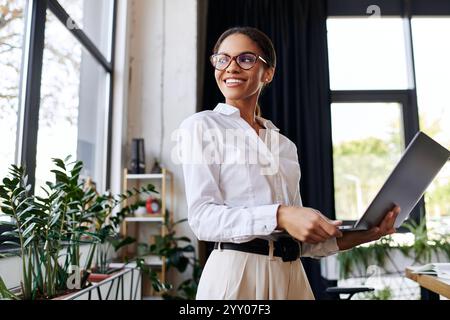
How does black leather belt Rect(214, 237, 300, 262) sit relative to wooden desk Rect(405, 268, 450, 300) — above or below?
above

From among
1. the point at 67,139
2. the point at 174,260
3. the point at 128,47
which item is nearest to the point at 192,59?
the point at 128,47

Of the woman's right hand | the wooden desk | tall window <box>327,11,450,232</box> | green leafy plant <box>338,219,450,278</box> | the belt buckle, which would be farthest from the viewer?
green leafy plant <box>338,219,450,278</box>

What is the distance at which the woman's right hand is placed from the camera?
500 millimetres

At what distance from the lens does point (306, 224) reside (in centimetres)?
50

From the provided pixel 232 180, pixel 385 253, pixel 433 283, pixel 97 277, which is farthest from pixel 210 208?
pixel 385 253

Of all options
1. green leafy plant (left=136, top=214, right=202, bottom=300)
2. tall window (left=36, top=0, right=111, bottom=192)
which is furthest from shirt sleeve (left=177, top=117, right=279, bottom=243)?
green leafy plant (left=136, top=214, right=202, bottom=300)

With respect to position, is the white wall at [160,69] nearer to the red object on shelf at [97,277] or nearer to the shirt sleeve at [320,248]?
the red object on shelf at [97,277]

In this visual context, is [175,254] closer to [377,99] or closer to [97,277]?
[97,277]

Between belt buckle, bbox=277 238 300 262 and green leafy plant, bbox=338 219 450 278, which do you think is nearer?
belt buckle, bbox=277 238 300 262

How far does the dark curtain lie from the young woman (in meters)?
0.59

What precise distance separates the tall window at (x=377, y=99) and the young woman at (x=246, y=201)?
64cm

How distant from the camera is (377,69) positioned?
1.39 meters

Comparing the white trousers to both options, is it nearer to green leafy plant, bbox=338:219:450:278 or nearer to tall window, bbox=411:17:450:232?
tall window, bbox=411:17:450:232

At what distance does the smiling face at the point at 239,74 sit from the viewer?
2.16 feet
